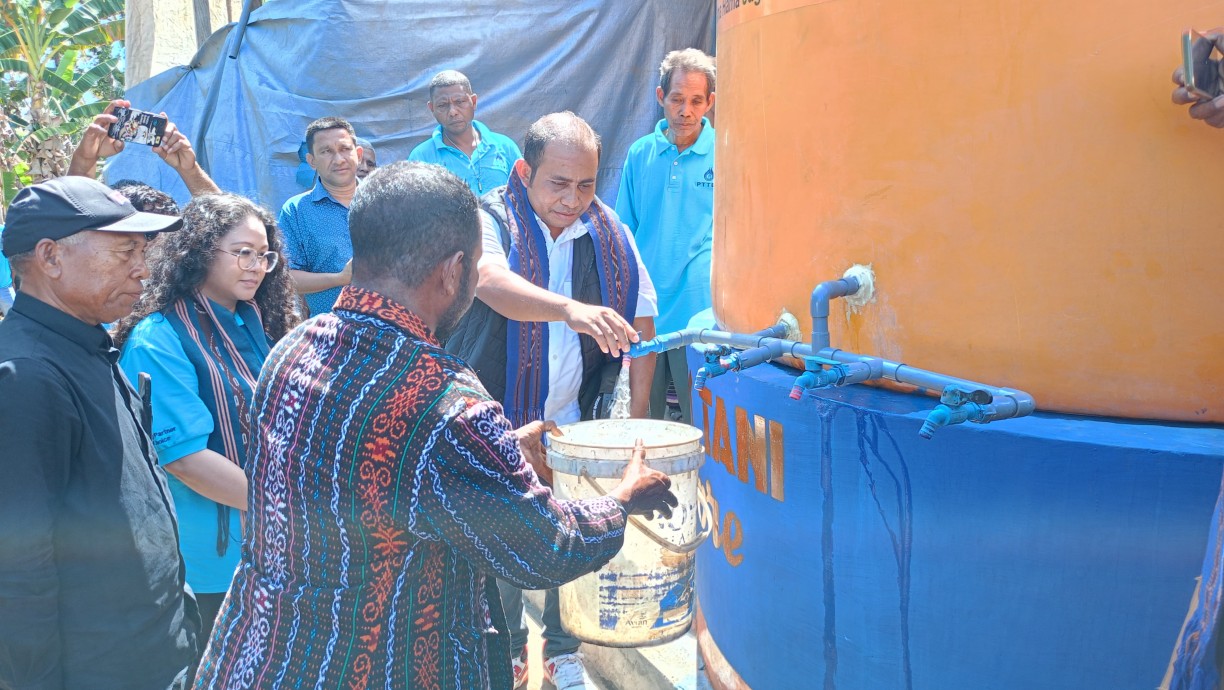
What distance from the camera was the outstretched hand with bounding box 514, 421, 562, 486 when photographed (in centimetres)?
260

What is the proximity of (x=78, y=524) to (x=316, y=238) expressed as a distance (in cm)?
279

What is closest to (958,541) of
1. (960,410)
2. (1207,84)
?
(960,410)

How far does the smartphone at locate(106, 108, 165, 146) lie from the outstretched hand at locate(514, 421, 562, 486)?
8.13 feet

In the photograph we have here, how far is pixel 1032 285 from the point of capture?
6.86ft

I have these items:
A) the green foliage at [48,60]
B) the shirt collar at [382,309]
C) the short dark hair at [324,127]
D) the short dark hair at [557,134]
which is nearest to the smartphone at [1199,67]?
the shirt collar at [382,309]

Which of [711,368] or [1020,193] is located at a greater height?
[1020,193]

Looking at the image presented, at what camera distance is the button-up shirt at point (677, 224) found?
15.0ft

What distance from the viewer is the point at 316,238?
190 inches

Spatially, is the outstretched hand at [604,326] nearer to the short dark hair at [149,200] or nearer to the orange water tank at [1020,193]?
the orange water tank at [1020,193]

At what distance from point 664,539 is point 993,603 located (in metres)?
0.81

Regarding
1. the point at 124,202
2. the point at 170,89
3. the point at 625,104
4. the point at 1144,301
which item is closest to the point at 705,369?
the point at 1144,301

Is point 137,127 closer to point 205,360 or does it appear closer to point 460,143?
point 205,360

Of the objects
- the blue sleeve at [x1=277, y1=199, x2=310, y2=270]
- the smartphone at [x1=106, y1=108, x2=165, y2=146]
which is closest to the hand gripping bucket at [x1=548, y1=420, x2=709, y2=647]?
the blue sleeve at [x1=277, y1=199, x2=310, y2=270]

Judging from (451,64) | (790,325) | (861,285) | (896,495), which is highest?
(451,64)
